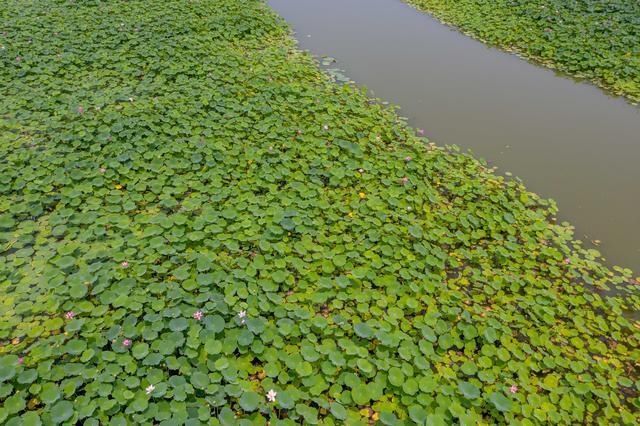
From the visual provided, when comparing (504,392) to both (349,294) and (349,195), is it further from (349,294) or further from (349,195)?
(349,195)

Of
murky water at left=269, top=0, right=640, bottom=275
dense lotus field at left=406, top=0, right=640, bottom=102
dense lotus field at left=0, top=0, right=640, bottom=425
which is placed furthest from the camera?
dense lotus field at left=406, top=0, right=640, bottom=102

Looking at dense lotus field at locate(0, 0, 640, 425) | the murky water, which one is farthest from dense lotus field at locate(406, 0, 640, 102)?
dense lotus field at locate(0, 0, 640, 425)

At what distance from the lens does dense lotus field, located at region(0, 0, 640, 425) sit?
9.34 ft

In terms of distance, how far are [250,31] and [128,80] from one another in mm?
3055

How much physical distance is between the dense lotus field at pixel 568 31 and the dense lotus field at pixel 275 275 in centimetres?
420

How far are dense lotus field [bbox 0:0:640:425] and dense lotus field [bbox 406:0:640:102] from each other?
13.8ft

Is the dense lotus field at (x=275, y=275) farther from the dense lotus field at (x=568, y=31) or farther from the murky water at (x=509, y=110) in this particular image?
the dense lotus field at (x=568, y=31)

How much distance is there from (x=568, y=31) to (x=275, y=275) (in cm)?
880

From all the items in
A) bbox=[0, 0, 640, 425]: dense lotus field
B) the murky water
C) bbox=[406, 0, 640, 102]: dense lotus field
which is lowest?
bbox=[0, 0, 640, 425]: dense lotus field

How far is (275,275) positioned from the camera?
359 cm

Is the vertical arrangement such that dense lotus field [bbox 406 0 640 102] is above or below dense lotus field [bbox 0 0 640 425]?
above

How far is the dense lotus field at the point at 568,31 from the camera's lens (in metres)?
7.79

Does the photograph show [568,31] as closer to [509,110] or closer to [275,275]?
[509,110]

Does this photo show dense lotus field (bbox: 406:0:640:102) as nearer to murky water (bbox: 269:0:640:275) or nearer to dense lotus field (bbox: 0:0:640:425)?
murky water (bbox: 269:0:640:275)
